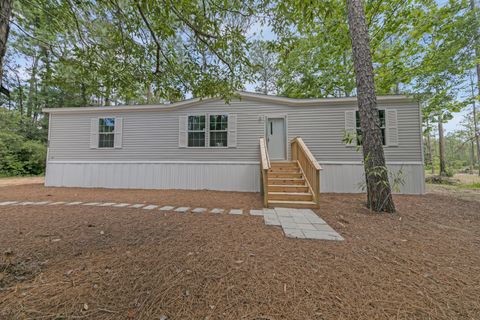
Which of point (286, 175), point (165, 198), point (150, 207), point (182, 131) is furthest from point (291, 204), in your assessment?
point (182, 131)

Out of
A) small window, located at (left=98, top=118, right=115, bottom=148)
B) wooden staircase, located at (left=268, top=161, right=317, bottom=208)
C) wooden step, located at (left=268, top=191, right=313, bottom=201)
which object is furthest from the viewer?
small window, located at (left=98, top=118, right=115, bottom=148)

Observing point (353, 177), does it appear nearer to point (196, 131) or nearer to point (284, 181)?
point (284, 181)

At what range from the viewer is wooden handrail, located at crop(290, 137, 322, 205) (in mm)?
4324

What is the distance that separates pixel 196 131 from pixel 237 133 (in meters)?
1.68

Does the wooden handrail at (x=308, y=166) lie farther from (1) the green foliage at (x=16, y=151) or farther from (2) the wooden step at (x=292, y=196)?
(1) the green foliage at (x=16, y=151)

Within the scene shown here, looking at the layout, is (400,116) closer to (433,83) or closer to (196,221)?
(433,83)

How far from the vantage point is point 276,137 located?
7.25m

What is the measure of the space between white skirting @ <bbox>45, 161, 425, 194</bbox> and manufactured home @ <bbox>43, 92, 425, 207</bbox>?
35 millimetres

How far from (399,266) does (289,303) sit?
1413 millimetres

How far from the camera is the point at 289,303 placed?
140 cm

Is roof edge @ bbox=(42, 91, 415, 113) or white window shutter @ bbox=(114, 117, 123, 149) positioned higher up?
roof edge @ bbox=(42, 91, 415, 113)

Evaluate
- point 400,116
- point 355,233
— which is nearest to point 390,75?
point 400,116

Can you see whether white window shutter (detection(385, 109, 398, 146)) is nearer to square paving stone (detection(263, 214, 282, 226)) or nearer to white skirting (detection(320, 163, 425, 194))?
white skirting (detection(320, 163, 425, 194))

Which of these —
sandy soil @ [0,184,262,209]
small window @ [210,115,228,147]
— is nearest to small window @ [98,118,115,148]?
sandy soil @ [0,184,262,209]
